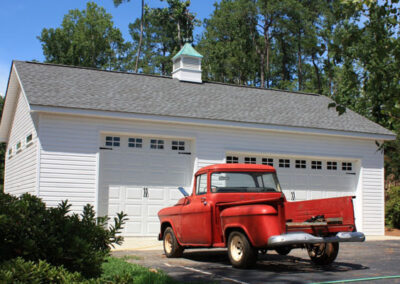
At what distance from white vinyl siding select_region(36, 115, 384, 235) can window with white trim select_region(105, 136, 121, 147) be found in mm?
185

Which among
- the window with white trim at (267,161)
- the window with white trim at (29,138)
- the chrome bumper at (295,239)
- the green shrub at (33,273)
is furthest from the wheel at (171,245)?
the window with white trim at (29,138)

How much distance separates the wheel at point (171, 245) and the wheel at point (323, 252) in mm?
2638

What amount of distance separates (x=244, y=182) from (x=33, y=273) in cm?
667

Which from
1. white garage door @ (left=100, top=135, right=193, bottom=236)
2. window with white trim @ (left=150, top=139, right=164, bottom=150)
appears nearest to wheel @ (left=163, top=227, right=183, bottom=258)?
white garage door @ (left=100, top=135, right=193, bottom=236)

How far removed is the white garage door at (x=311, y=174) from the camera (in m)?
17.4

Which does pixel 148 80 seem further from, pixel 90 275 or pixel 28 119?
pixel 90 275

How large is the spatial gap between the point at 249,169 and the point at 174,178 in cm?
607

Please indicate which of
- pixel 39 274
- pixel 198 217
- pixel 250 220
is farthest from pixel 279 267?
pixel 39 274

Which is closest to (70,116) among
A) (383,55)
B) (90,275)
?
(90,275)

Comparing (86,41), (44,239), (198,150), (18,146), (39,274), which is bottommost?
(39,274)

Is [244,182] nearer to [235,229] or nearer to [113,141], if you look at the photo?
[235,229]

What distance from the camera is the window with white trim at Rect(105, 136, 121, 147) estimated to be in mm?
15531

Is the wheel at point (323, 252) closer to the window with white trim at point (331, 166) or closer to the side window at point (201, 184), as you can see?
the side window at point (201, 184)

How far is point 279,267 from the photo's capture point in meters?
9.31
